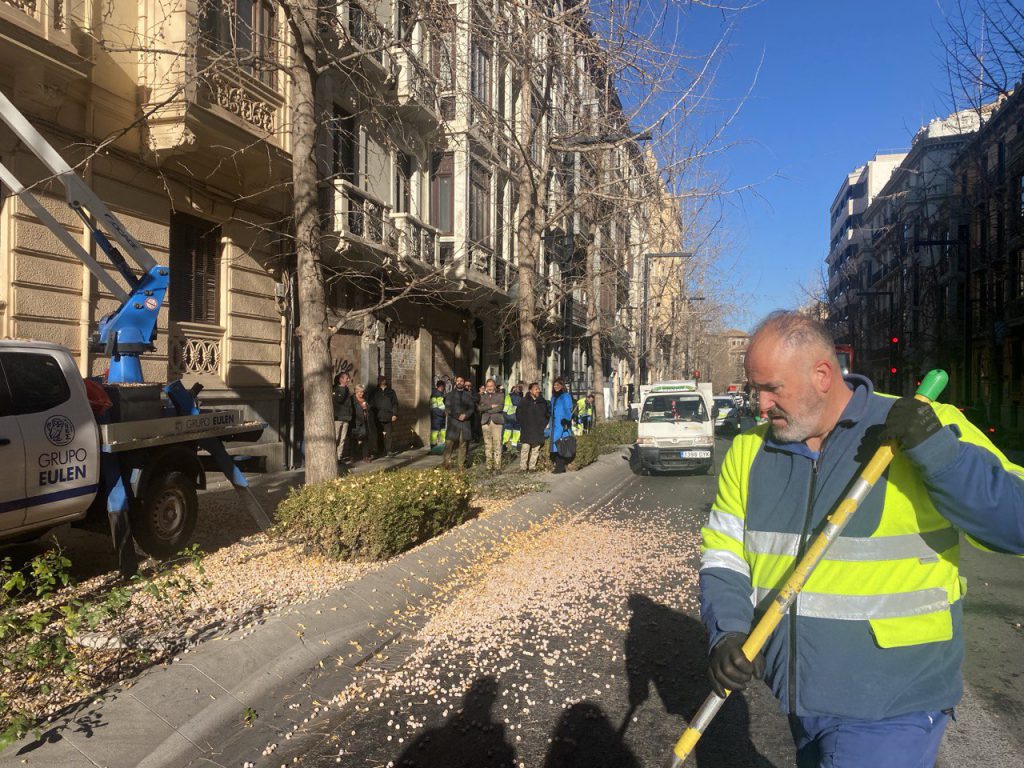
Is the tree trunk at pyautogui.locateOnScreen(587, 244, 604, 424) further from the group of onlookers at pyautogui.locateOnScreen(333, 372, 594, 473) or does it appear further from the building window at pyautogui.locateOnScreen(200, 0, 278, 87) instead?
the building window at pyautogui.locateOnScreen(200, 0, 278, 87)

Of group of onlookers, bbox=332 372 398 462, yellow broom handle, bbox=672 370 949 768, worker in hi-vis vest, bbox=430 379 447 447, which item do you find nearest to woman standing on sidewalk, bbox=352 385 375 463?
group of onlookers, bbox=332 372 398 462

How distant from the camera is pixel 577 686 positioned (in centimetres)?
452

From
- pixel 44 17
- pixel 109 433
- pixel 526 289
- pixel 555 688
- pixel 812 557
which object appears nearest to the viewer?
pixel 812 557

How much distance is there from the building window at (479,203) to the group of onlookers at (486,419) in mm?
5928

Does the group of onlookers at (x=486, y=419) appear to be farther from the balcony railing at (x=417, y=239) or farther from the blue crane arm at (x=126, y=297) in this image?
the blue crane arm at (x=126, y=297)

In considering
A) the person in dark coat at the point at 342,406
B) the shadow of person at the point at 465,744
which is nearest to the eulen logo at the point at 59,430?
the shadow of person at the point at 465,744

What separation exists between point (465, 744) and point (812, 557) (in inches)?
97.4

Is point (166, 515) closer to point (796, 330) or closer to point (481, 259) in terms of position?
point (796, 330)

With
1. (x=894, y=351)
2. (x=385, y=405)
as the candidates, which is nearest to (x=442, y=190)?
(x=385, y=405)

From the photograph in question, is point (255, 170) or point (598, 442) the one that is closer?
point (255, 170)

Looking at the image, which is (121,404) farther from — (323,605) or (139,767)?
(139,767)

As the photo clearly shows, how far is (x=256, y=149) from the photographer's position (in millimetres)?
11938

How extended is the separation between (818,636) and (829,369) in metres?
0.74

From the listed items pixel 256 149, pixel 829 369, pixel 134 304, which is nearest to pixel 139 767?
pixel 829 369
